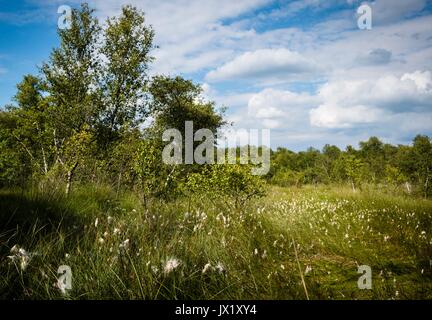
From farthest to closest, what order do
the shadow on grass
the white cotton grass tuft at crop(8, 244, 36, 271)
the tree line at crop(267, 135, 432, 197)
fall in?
the tree line at crop(267, 135, 432, 197) → the shadow on grass → the white cotton grass tuft at crop(8, 244, 36, 271)

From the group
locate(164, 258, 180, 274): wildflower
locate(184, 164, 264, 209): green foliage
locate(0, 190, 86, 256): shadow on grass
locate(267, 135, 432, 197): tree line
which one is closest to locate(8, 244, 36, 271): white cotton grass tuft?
locate(0, 190, 86, 256): shadow on grass

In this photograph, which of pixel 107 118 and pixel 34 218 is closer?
pixel 34 218

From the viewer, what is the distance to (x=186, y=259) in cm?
417

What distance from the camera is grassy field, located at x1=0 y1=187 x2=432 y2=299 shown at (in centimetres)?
345

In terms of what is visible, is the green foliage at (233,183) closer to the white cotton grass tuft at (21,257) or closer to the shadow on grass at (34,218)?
the shadow on grass at (34,218)

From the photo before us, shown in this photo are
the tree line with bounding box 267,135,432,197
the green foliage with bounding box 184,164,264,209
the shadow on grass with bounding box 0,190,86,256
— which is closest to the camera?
the shadow on grass with bounding box 0,190,86,256

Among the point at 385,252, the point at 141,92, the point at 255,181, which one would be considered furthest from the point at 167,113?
the point at 385,252

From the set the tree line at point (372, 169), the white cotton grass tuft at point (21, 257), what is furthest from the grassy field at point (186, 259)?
the tree line at point (372, 169)

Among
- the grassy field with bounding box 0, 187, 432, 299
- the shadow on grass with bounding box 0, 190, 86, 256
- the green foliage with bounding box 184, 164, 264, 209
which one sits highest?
the green foliage with bounding box 184, 164, 264, 209

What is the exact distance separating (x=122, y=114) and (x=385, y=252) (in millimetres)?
19446

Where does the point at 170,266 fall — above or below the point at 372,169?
below

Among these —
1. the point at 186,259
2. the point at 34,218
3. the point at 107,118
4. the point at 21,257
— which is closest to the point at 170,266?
the point at 186,259

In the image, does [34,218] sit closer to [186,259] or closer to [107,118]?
[186,259]

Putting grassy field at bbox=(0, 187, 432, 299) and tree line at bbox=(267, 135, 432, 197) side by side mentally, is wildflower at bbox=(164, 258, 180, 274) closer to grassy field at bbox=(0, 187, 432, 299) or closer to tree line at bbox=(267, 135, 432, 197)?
grassy field at bbox=(0, 187, 432, 299)
